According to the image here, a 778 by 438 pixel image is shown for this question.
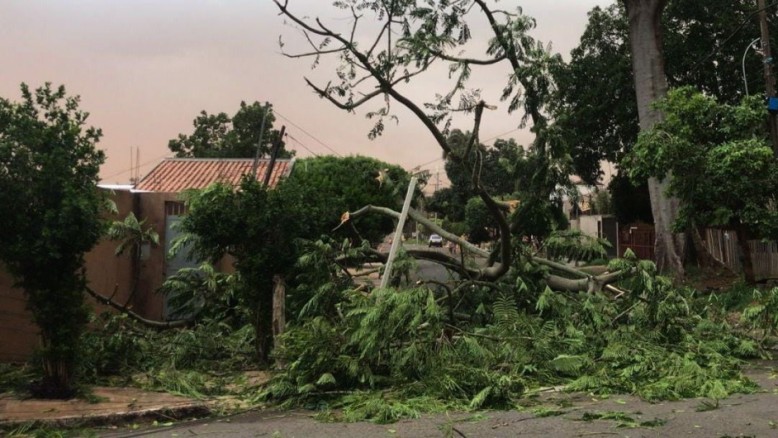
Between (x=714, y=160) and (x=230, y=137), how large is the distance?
47401 millimetres

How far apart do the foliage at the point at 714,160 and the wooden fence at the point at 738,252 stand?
4.44 metres

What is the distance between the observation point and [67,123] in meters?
6.79

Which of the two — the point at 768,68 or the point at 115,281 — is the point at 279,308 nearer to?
the point at 115,281

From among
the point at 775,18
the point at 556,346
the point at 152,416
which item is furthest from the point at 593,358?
the point at 775,18

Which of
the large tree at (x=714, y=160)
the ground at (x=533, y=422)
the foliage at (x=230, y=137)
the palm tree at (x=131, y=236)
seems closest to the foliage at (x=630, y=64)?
the large tree at (x=714, y=160)

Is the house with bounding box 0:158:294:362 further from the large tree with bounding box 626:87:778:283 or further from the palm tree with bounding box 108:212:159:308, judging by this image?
the large tree with bounding box 626:87:778:283

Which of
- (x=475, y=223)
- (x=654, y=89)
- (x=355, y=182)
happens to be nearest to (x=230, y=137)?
(x=475, y=223)

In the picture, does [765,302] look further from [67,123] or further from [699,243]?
[699,243]

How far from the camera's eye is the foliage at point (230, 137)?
54.0m

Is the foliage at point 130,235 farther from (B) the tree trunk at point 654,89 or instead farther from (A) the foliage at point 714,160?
(B) the tree trunk at point 654,89

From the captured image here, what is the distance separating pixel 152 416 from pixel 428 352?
293cm

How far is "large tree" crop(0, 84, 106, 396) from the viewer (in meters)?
6.45

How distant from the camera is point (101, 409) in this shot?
639 cm

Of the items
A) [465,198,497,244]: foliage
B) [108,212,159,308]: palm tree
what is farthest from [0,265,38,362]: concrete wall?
[465,198,497,244]: foliage
